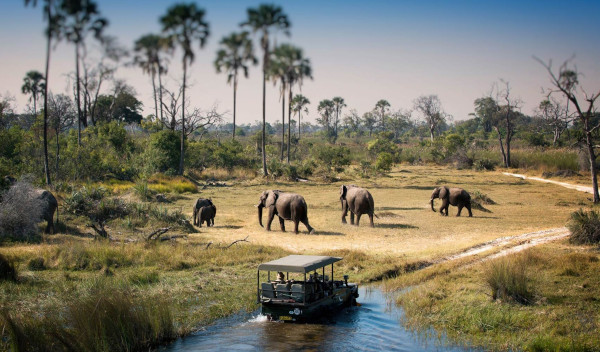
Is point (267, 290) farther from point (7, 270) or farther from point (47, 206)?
point (47, 206)

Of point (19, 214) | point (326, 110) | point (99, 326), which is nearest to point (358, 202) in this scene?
point (19, 214)

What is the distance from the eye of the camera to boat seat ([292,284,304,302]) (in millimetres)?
12528

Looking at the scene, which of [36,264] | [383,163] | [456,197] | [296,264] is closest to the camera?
[296,264]

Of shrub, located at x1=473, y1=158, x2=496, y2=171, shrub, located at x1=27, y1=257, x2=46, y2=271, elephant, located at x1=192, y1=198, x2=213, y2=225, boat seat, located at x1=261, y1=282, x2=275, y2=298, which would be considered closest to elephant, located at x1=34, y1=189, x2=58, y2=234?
shrub, located at x1=27, y1=257, x2=46, y2=271

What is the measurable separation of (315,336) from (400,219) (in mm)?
16831

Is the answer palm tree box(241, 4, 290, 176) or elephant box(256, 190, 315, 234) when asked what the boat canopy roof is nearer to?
elephant box(256, 190, 315, 234)

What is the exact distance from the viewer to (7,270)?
14922mm

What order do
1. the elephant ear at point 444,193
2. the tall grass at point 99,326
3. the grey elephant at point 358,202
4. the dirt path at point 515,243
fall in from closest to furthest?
the tall grass at point 99,326, the dirt path at point 515,243, the grey elephant at point 358,202, the elephant ear at point 444,193

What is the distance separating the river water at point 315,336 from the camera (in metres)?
11.3

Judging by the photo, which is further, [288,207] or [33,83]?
[33,83]

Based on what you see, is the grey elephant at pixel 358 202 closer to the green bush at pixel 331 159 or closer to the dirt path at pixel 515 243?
the dirt path at pixel 515 243

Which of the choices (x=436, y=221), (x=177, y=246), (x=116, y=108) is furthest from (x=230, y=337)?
(x=116, y=108)

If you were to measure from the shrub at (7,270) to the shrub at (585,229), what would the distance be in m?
17.8

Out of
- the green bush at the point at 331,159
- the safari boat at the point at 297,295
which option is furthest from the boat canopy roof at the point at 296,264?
the green bush at the point at 331,159
